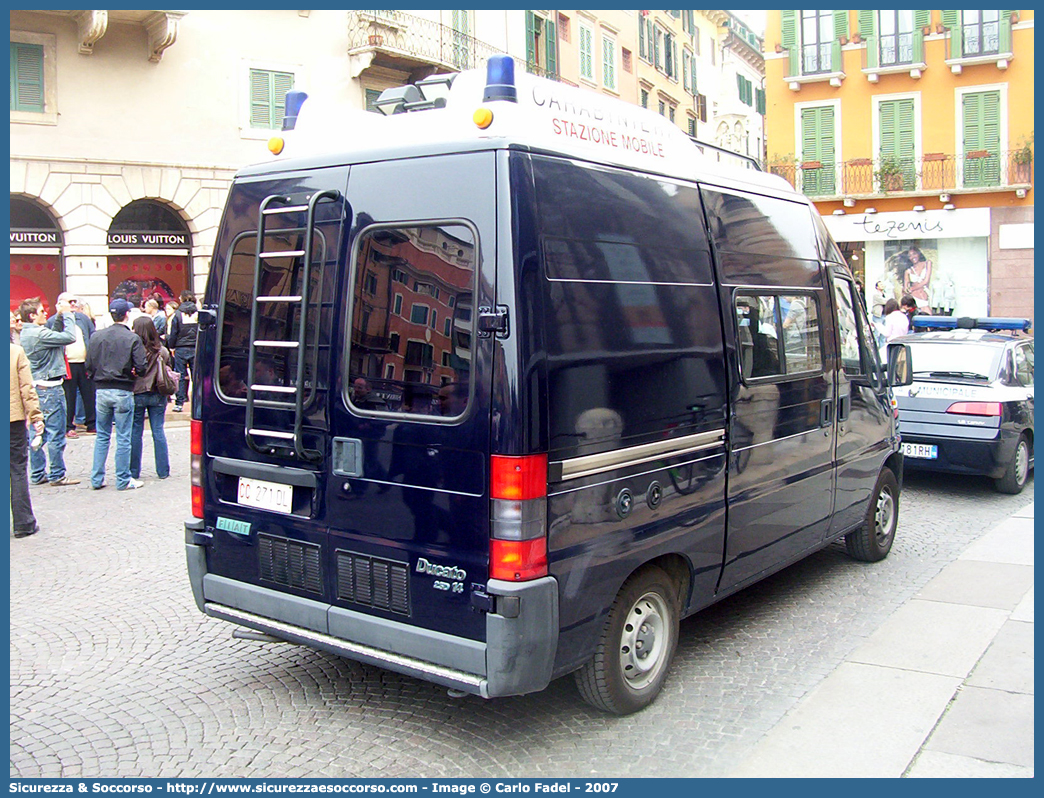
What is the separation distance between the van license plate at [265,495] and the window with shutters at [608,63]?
33.6 m

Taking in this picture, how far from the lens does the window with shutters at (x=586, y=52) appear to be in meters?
34.5

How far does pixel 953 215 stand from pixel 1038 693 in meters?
29.4

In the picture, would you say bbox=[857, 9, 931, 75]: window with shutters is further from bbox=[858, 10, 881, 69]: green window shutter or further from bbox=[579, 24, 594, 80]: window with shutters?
bbox=[579, 24, 594, 80]: window with shutters

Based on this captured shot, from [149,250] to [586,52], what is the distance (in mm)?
18953

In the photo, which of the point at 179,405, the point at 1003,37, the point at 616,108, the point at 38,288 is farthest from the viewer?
the point at 1003,37

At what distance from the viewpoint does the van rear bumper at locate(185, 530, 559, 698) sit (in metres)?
3.93

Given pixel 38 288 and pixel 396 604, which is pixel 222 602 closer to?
pixel 396 604

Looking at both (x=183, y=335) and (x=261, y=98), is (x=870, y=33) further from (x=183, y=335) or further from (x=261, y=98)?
(x=183, y=335)

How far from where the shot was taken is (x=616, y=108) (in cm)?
481

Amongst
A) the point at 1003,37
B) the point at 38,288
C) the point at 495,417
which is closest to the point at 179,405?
the point at 38,288

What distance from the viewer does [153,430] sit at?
1096 centimetres

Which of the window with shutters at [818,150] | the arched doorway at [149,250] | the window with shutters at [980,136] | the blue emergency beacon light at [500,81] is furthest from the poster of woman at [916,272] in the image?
the blue emergency beacon light at [500,81]

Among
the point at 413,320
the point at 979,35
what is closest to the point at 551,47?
the point at 979,35

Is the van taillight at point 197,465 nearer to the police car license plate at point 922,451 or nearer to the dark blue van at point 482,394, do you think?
the dark blue van at point 482,394
